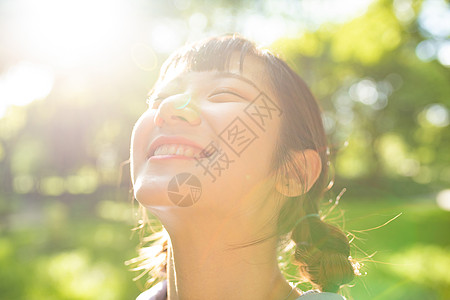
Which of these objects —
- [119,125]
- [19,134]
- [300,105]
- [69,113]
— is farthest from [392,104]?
[300,105]

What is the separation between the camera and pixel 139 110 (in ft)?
46.3

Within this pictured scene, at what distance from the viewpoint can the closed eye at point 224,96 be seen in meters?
1.61

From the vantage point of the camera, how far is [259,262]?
1.68 meters

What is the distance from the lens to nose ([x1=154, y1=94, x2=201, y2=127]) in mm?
1522

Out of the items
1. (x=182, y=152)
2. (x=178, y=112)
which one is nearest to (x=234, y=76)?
(x=178, y=112)

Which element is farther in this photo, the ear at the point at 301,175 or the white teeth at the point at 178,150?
the ear at the point at 301,175

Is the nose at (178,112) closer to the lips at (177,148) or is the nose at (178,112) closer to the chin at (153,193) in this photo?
the lips at (177,148)

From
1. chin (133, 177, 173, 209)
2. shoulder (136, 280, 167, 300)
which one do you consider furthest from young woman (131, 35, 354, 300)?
shoulder (136, 280, 167, 300)

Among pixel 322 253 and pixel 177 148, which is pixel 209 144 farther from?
pixel 322 253

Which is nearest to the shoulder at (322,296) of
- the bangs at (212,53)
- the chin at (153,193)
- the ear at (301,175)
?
the ear at (301,175)

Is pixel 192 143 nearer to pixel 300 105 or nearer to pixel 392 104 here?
pixel 300 105

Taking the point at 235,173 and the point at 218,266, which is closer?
the point at 235,173

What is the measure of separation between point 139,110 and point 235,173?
1307cm

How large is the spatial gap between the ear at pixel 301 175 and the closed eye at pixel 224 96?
1.16 ft
